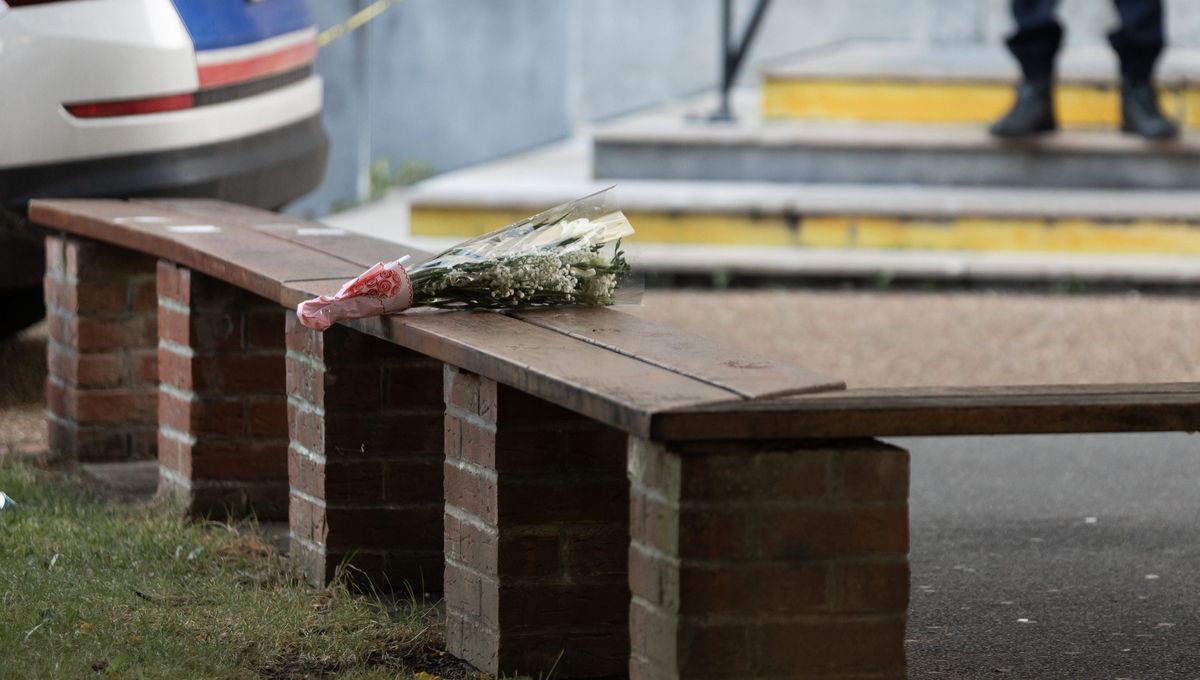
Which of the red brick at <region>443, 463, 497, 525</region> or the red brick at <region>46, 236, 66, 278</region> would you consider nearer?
the red brick at <region>443, 463, 497, 525</region>

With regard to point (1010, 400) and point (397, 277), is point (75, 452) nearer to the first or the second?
point (397, 277)

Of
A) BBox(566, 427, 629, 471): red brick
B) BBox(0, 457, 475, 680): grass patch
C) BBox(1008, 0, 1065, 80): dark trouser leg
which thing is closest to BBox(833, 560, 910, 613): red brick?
BBox(566, 427, 629, 471): red brick

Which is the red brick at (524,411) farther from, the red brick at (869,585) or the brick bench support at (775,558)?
the red brick at (869,585)

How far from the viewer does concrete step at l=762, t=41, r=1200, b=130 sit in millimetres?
9133

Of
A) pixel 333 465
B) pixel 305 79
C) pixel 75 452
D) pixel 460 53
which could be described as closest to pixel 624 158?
pixel 460 53

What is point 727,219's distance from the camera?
8.48 metres

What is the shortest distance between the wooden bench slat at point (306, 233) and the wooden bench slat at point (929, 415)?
3.78 ft

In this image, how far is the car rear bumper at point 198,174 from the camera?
5211 millimetres

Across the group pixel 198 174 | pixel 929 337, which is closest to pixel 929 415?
pixel 198 174

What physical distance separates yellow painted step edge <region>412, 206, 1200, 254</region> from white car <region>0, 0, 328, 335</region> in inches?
114

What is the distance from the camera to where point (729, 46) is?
9203 mm

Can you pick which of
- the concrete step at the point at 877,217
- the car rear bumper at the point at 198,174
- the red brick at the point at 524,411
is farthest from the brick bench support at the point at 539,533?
the concrete step at the point at 877,217

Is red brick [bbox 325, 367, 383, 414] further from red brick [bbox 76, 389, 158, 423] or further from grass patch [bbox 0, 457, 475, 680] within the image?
red brick [bbox 76, 389, 158, 423]

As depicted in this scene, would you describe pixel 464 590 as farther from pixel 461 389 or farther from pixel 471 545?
pixel 461 389
